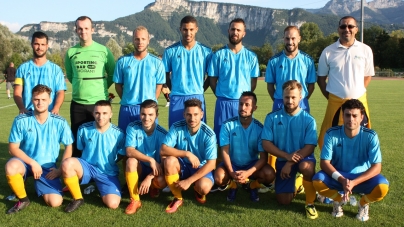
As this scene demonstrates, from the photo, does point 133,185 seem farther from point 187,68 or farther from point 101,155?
point 187,68

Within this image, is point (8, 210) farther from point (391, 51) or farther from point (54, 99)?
point (391, 51)

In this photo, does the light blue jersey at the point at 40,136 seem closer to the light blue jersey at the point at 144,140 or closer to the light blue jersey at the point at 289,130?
the light blue jersey at the point at 144,140

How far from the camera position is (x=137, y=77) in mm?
4840

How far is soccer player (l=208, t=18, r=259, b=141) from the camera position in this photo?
504cm

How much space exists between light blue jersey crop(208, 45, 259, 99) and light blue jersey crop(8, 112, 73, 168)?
2063mm

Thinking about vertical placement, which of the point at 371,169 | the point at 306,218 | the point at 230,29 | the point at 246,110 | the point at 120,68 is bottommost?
the point at 306,218

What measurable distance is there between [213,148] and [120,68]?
5.52 feet

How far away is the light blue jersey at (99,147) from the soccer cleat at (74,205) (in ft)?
1.40

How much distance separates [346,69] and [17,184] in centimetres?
404

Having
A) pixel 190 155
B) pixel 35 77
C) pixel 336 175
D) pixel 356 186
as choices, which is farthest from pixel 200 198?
pixel 35 77

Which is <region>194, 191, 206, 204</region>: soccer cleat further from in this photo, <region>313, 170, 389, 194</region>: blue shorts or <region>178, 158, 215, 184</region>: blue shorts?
<region>313, 170, 389, 194</region>: blue shorts

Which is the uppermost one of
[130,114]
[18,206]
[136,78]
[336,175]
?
[136,78]

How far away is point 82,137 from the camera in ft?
14.6

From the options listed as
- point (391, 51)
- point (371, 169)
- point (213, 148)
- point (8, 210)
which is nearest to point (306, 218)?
point (371, 169)
